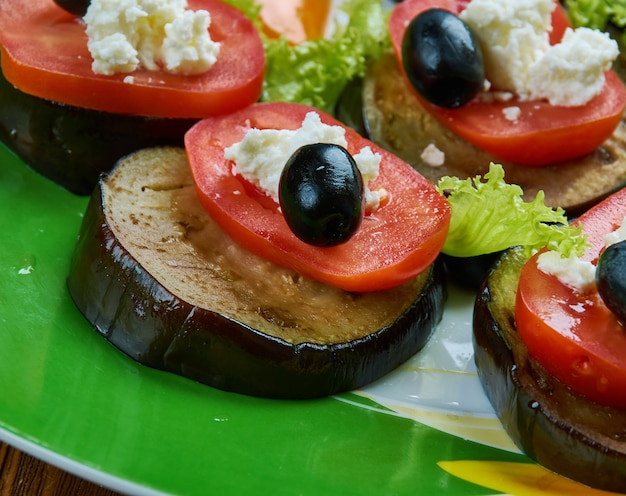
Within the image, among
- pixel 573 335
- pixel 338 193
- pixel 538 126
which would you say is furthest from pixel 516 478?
pixel 538 126

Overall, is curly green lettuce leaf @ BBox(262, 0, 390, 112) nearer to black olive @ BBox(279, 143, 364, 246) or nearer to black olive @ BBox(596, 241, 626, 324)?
black olive @ BBox(279, 143, 364, 246)

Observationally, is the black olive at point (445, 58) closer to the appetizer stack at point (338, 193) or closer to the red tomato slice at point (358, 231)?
the appetizer stack at point (338, 193)

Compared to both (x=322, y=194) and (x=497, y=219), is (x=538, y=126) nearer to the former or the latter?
(x=497, y=219)

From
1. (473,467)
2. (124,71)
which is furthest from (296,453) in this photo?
(124,71)

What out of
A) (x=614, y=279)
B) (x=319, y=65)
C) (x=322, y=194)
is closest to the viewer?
(x=614, y=279)

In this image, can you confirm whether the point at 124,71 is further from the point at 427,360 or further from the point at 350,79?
the point at 427,360

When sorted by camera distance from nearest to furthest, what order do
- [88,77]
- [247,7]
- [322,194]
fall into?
[322,194] < [88,77] < [247,7]

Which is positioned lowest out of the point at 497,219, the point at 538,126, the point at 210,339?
the point at 210,339
